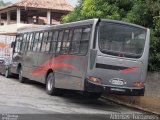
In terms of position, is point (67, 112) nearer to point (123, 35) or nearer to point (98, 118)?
point (98, 118)

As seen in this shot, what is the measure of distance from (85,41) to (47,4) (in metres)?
30.7

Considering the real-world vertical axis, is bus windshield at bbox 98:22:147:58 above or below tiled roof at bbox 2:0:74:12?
below

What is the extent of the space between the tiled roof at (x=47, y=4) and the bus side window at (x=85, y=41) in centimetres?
2846

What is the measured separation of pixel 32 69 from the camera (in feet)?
67.3

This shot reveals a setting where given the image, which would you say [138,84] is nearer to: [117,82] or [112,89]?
[117,82]

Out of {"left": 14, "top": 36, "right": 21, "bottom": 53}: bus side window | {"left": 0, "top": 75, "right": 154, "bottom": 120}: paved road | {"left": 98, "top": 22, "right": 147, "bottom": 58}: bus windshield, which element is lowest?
{"left": 0, "top": 75, "right": 154, "bottom": 120}: paved road

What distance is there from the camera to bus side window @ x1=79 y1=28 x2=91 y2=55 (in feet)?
49.0

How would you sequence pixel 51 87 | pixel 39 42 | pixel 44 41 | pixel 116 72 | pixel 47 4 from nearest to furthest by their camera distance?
pixel 116 72
pixel 51 87
pixel 44 41
pixel 39 42
pixel 47 4

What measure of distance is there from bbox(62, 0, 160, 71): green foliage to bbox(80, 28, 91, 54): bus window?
7.95ft

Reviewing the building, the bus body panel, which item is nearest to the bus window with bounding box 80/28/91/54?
the bus body panel

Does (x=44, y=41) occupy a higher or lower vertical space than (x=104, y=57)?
A: higher

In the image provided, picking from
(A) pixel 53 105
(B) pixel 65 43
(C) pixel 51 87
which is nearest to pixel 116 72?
(A) pixel 53 105

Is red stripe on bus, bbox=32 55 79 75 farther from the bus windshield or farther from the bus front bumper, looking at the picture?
the bus windshield

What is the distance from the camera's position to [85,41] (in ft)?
49.5
